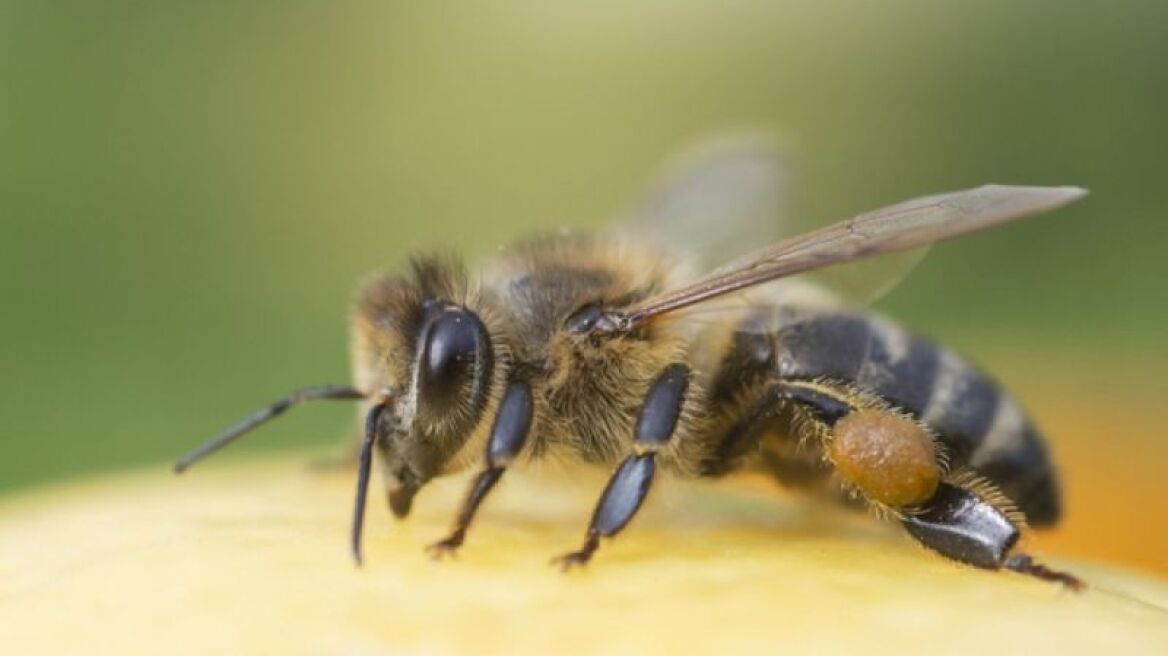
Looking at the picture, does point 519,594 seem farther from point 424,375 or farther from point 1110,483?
point 1110,483

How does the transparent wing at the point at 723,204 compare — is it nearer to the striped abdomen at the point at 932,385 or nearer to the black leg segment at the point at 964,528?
the striped abdomen at the point at 932,385

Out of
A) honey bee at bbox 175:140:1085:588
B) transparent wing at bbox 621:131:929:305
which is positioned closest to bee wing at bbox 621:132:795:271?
transparent wing at bbox 621:131:929:305

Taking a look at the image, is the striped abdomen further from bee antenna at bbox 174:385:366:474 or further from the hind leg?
bee antenna at bbox 174:385:366:474

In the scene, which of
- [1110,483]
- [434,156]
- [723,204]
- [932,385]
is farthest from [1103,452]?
[434,156]

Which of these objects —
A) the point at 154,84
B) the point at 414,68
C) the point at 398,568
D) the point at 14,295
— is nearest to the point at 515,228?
the point at 414,68

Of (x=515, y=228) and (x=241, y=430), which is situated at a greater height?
(x=241, y=430)

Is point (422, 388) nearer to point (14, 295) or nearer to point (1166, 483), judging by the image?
point (1166, 483)

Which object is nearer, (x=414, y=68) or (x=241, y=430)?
(x=241, y=430)

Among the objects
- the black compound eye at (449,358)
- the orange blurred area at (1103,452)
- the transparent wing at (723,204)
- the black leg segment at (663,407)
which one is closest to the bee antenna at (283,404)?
the black compound eye at (449,358)
